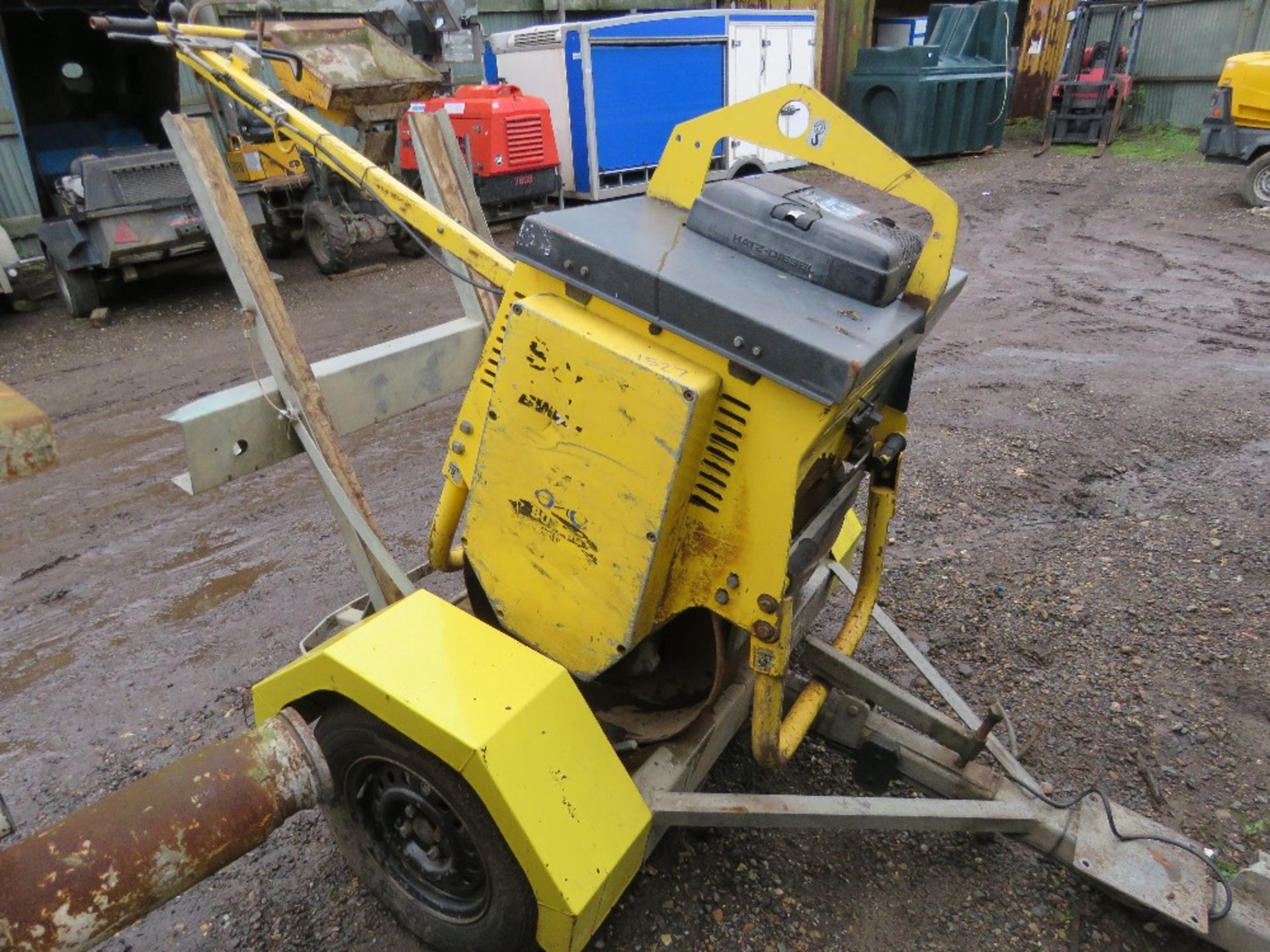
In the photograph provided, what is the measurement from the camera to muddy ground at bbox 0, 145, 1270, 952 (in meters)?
2.47

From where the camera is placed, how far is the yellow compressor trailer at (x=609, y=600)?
178 centimetres

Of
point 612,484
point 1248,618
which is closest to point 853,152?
point 612,484

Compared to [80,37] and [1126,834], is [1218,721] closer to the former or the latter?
[1126,834]

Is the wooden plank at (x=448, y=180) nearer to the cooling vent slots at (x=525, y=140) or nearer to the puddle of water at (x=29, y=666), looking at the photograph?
the puddle of water at (x=29, y=666)

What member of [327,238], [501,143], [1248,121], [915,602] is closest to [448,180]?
[915,602]

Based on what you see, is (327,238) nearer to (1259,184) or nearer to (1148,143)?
(1259,184)

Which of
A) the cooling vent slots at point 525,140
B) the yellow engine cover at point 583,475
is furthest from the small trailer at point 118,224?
the yellow engine cover at point 583,475

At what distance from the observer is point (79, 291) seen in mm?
7859

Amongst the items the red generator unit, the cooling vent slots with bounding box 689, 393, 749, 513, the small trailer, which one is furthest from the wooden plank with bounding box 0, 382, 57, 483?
the red generator unit

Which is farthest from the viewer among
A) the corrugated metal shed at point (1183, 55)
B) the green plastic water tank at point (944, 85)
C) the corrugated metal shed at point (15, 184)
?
the corrugated metal shed at point (1183, 55)

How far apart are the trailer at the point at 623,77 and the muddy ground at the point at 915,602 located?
4.91 m

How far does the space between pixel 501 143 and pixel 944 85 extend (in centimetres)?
843

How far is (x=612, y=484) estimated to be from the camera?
6.35 feet

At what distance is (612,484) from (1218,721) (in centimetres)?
258
